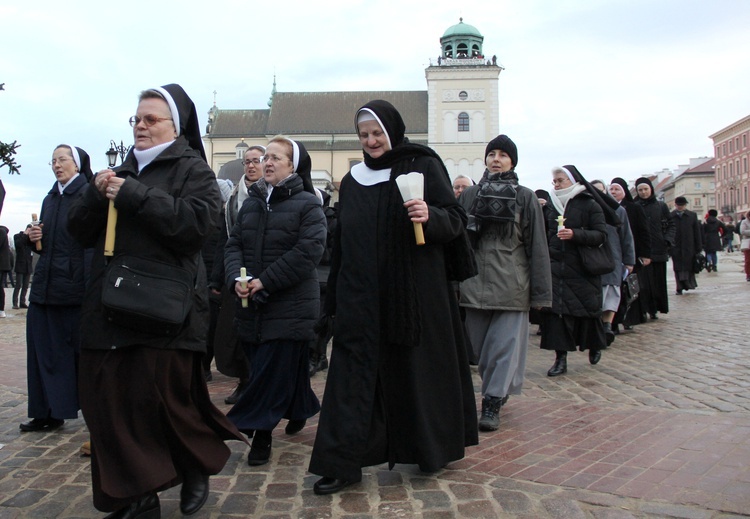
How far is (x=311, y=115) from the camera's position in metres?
84.4

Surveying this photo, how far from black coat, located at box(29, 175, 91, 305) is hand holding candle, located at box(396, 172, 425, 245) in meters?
2.50

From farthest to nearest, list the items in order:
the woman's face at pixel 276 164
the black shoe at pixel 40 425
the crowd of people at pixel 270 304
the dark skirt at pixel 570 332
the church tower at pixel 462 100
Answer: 1. the church tower at pixel 462 100
2. the dark skirt at pixel 570 332
3. the black shoe at pixel 40 425
4. the woman's face at pixel 276 164
5. the crowd of people at pixel 270 304

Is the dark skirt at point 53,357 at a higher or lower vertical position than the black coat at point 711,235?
lower

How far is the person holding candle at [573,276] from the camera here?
7.16 meters

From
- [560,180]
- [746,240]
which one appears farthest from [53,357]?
[746,240]

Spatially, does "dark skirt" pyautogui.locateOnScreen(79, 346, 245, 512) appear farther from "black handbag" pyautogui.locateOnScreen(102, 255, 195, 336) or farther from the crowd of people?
"black handbag" pyautogui.locateOnScreen(102, 255, 195, 336)

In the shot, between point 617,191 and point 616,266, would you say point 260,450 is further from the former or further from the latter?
point 617,191

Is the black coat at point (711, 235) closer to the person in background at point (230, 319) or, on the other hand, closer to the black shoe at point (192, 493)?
the person in background at point (230, 319)

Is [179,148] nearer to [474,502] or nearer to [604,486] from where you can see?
[474,502]

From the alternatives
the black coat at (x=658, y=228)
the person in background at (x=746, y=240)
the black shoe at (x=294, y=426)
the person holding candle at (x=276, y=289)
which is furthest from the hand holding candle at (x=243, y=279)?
the person in background at (x=746, y=240)

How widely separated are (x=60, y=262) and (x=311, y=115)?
3196 inches

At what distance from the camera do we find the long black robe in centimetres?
393

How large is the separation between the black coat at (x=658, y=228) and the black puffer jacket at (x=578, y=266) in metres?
4.32

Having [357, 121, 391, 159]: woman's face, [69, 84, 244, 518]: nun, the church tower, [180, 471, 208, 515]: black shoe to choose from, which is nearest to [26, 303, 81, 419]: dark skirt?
[69, 84, 244, 518]: nun
